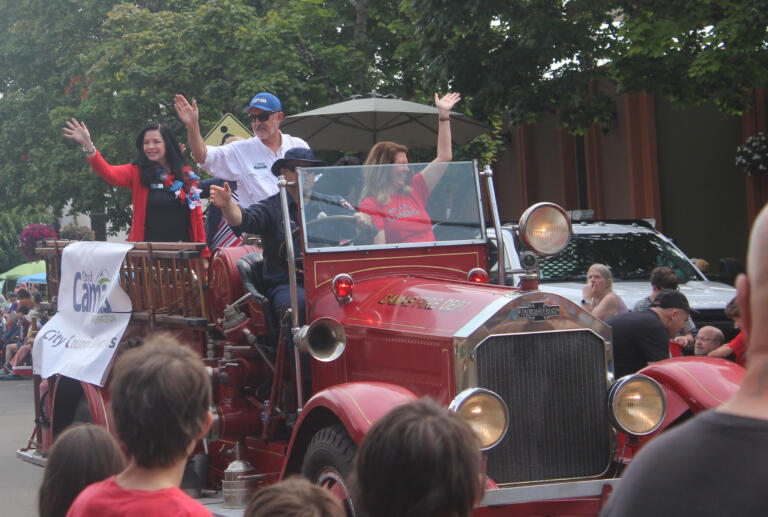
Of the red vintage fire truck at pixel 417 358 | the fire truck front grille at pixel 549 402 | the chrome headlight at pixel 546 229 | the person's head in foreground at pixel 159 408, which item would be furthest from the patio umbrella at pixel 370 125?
the person's head in foreground at pixel 159 408

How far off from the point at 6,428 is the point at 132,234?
21.0ft

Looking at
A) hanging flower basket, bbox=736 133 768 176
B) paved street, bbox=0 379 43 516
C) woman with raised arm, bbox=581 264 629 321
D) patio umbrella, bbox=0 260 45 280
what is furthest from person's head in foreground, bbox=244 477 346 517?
patio umbrella, bbox=0 260 45 280

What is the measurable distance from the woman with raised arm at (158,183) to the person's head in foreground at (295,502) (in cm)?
558

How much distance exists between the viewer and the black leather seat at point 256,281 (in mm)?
6137

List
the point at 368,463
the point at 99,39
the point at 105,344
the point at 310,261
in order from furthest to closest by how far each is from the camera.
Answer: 1. the point at 99,39
2. the point at 105,344
3. the point at 310,261
4. the point at 368,463

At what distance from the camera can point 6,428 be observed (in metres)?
13.3

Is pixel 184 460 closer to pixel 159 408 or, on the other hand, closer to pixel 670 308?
pixel 159 408

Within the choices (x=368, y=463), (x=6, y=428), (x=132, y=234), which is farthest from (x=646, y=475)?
(x=6, y=428)

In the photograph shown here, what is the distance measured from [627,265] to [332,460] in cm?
661

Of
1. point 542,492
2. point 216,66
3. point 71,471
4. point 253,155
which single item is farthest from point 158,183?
point 216,66

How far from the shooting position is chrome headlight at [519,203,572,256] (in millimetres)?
5906

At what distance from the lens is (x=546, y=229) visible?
235 inches

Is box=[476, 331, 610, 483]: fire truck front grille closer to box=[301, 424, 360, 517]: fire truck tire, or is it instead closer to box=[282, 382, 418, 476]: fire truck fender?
box=[282, 382, 418, 476]: fire truck fender

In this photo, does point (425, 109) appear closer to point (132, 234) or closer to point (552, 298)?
point (132, 234)
